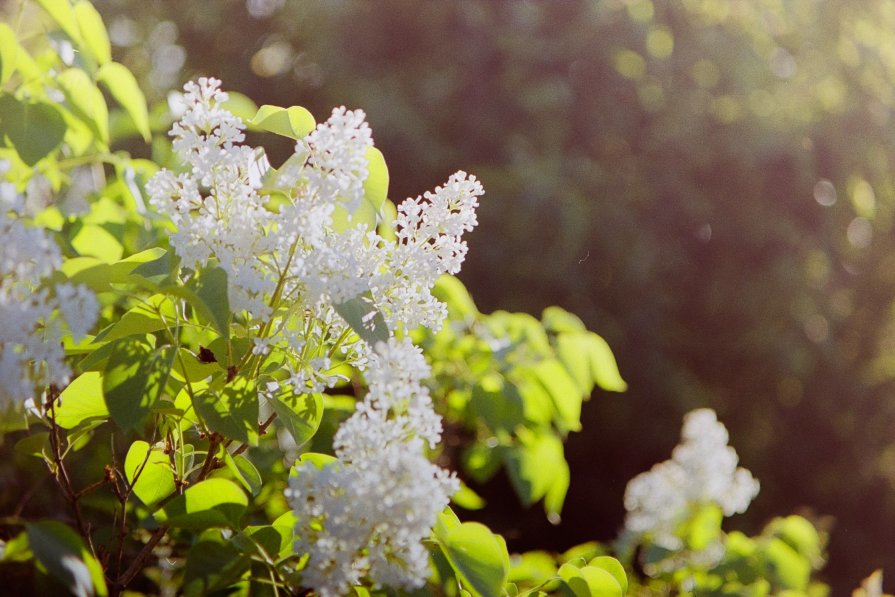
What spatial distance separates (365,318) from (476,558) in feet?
0.75

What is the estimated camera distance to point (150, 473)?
787 millimetres

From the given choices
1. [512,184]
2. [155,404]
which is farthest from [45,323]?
[512,184]

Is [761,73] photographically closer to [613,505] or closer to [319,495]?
[613,505]

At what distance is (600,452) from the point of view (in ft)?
15.4

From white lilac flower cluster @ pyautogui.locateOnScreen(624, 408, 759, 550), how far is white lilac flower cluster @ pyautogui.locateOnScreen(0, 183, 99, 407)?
1642 millimetres

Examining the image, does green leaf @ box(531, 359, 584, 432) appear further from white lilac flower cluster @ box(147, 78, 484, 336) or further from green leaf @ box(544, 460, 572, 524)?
white lilac flower cluster @ box(147, 78, 484, 336)

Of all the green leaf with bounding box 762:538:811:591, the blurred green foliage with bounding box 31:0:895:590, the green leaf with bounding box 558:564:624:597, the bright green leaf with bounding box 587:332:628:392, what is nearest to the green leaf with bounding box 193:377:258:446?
the green leaf with bounding box 558:564:624:597

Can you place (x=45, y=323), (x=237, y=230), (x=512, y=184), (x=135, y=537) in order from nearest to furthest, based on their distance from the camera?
(x=45, y=323) < (x=237, y=230) < (x=135, y=537) < (x=512, y=184)

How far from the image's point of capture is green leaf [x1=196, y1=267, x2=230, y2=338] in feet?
2.04

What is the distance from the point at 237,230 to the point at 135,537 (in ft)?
1.98

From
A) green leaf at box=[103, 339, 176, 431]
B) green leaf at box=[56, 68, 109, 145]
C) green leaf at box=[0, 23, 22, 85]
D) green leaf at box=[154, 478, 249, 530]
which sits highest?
green leaf at box=[56, 68, 109, 145]

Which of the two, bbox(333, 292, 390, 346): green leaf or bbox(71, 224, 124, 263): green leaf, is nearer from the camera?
bbox(333, 292, 390, 346): green leaf

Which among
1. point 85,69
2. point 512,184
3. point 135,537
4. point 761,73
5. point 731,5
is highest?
point 731,5

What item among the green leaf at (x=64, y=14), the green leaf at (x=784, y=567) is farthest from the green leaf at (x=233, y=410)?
the green leaf at (x=784, y=567)
